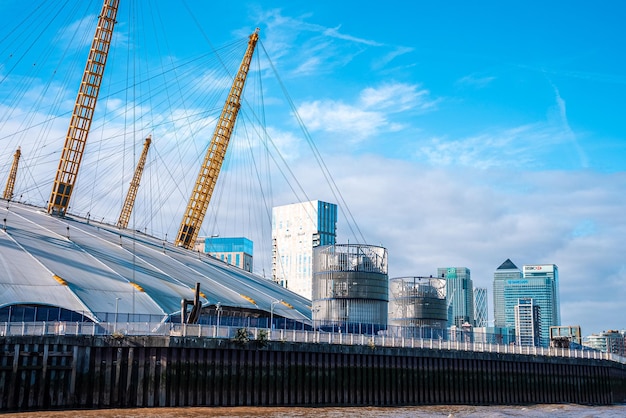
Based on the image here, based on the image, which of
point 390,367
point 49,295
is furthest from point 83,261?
point 390,367

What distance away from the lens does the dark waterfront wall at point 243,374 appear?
56.7 metres

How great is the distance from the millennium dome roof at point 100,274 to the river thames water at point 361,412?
11.3m

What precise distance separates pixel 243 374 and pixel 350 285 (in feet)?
122

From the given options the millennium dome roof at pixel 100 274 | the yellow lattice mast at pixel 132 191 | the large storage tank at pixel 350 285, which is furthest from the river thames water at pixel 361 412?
the yellow lattice mast at pixel 132 191

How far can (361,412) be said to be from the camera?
66750 mm

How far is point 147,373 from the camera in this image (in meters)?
60.7

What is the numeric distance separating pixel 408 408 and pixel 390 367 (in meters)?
4.79

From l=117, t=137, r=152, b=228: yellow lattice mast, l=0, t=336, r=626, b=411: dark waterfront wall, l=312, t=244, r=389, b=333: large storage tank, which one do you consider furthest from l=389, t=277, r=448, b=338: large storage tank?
l=117, t=137, r=152, b=228: yellow lattice mast

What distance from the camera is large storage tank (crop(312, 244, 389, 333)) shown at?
3952 inches

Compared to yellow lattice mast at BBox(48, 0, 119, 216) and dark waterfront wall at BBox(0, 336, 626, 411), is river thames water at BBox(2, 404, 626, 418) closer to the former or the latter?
dark waterfront wall at BBox(0, 336, 626, 411)

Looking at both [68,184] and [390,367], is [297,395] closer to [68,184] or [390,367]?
[390,367]

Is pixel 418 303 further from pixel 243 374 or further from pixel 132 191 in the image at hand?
pixel 132 191

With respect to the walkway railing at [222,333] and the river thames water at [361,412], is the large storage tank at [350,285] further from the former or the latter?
the river thames water at [361,412]

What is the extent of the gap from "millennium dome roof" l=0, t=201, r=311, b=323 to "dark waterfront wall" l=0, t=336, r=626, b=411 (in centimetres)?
662
